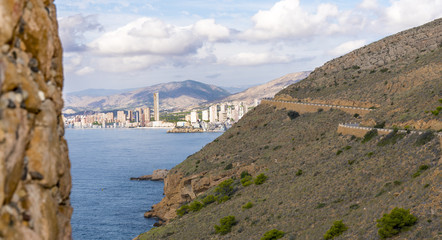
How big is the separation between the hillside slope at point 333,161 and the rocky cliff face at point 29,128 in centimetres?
1857

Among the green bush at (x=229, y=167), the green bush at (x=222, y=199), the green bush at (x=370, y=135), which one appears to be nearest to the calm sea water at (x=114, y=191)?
the green bush at (x=229, y=167)

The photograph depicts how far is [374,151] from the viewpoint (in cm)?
3881

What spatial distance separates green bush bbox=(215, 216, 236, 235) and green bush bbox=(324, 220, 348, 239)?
1229cm

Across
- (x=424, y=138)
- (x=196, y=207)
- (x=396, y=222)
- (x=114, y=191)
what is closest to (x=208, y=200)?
(x=196, y=207)

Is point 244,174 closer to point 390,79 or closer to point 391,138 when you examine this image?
point 391,138

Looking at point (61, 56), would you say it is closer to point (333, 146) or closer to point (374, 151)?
point (374, 151)

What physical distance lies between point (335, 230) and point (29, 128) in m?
22.6

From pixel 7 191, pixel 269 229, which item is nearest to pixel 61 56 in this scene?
pixel 7 191

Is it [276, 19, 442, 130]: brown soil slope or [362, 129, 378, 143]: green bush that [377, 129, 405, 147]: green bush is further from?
[276, 19, 442, 130]: brown soil slope

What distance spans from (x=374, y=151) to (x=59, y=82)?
33.8 metres

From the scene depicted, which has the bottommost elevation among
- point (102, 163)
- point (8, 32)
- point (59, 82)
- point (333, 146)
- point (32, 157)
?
point (102, 163)

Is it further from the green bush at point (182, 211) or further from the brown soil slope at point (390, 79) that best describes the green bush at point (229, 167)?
the brown soil slope at point (390, 79)

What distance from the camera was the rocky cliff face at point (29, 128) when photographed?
650 centimetres

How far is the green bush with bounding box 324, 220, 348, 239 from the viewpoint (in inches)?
1051
